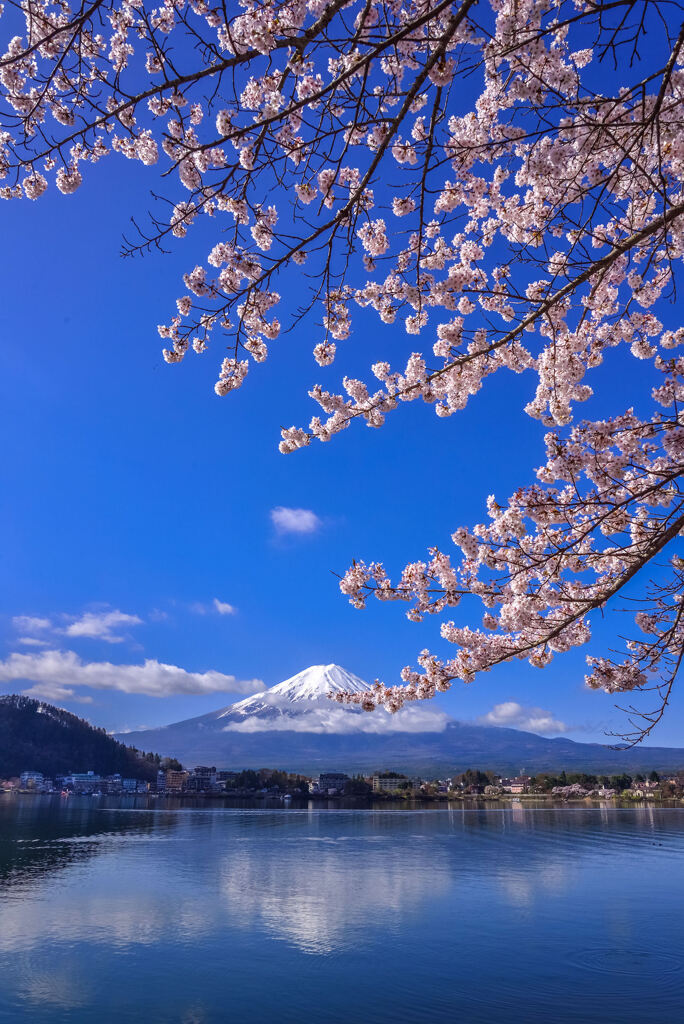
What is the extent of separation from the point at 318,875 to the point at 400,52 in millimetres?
20521

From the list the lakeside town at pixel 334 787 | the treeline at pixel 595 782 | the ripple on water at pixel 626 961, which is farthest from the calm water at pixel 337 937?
the treeline at pixel 595 782

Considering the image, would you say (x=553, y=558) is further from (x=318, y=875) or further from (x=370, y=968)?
(x=318, y=875)

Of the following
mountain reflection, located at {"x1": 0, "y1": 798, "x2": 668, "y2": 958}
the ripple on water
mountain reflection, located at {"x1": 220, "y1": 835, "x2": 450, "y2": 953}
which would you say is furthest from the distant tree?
the ripple on water

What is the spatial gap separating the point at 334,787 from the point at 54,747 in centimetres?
3799

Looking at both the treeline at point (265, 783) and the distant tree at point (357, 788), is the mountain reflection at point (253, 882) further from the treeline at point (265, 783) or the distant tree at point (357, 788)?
the treeline at point (265, 783)

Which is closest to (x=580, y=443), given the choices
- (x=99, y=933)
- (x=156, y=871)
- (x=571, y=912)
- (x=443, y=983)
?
(x=443, y=983)

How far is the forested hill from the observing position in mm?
82312

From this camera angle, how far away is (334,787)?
78.0m

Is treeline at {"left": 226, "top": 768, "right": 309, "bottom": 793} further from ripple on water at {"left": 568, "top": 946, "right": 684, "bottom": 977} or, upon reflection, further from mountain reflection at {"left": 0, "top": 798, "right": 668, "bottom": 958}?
ripple on water at {"left": 568, "top": 946, "right": 684, "bottom": 977}

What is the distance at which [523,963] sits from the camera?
10.7m

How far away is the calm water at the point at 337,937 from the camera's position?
8859mm

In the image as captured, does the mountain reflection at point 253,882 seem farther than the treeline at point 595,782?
No

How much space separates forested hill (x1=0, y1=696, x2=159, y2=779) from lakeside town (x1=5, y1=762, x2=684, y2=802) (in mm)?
1380

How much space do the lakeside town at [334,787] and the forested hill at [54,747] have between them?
4.53ft
